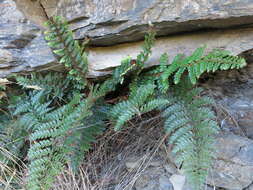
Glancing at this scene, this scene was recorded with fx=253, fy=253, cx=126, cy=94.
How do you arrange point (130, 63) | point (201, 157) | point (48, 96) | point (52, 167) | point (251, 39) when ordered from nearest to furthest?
point (201, 157) → point (52, 167) → point (251, 39) → point (130, 63) → point (48, 96)

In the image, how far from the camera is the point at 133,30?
158 centimetres

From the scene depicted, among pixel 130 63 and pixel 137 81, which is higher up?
pixel 130 63

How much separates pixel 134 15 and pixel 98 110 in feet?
2.06

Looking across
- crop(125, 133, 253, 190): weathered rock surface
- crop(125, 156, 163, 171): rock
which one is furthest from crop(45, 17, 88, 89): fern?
crop(125, 133, 253, 190): weathered rock surface

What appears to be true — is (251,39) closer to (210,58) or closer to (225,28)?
(225,28)

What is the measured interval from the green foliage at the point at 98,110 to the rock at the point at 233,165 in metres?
0.09

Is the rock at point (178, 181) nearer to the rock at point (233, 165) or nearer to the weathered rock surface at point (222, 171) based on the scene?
the weathered rock surface at point (222, 171)

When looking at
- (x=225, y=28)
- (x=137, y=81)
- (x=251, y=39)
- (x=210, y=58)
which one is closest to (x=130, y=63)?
(x=137, y=81)

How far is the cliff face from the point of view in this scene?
1.45 meters

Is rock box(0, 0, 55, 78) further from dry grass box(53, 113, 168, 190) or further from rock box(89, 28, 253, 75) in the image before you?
dry grass box(53, 113, 168, 190)

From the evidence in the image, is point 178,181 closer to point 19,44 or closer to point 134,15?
point 134,15

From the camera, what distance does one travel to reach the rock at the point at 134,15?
1407 mm

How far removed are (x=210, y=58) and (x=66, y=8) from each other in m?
0.97

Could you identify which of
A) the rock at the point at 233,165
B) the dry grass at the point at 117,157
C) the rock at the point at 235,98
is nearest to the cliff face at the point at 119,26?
the rock at the point at 235,98
